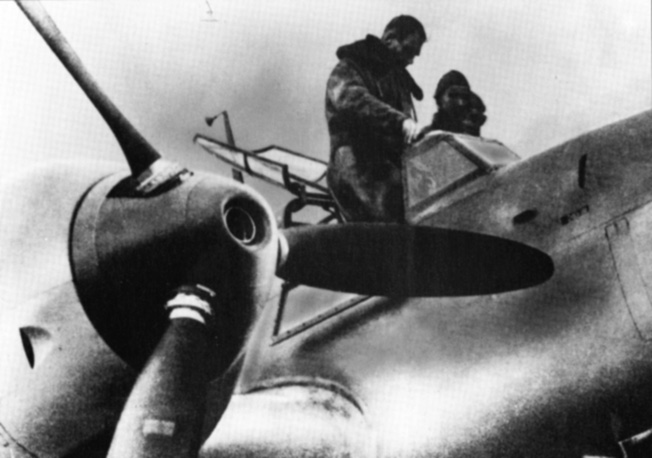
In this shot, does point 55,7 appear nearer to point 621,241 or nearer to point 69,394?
point 69,394

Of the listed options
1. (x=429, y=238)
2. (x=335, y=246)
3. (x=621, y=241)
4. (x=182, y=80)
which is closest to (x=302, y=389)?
(x=335, y=246)

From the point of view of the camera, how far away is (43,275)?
3.15 meters

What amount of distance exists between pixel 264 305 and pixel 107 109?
50.9 inches

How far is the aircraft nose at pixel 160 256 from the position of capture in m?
3.12

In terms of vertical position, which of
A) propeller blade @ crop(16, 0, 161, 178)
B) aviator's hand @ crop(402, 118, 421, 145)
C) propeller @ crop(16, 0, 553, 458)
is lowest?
propeller @ crop(16, 0, 553, 458)

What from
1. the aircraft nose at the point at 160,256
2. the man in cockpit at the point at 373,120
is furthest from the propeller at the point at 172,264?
the man in cockpit at the point at 373,120

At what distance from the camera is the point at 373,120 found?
5.17 metres

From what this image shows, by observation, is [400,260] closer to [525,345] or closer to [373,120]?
[525,345]

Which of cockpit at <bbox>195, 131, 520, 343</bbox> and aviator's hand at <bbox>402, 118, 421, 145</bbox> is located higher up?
aviator's hand at <bbox>402, 118, 421, 145</bbox>

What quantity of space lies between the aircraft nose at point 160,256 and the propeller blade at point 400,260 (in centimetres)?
57

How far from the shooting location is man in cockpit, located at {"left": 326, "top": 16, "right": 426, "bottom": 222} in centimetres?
497

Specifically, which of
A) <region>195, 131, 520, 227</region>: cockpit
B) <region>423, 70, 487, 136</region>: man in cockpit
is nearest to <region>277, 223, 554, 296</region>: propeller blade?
<region>195, 131, 520, 227</region>: cockpit

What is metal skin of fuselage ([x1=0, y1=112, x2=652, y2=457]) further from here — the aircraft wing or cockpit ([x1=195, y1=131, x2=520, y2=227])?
the aircraft wing

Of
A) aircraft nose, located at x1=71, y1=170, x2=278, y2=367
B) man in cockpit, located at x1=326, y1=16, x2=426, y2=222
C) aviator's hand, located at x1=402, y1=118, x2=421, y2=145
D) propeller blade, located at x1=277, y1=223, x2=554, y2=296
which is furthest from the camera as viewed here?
man in cockpit, located at x1=326, y1=16, x2=426, y2=222
